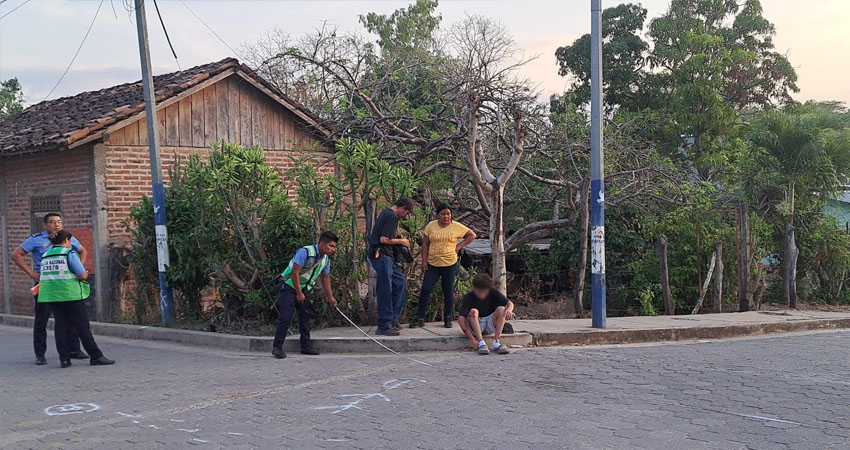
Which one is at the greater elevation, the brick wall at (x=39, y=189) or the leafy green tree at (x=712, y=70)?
the leafy green tree at (x=712, y=70)

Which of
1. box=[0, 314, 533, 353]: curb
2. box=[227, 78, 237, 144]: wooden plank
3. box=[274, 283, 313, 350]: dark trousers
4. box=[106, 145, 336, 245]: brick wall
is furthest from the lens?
box=[227, 78, 237, 144]: wooden plank

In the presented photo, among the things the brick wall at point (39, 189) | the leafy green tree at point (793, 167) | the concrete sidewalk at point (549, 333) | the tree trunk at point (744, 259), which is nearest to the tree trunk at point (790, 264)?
the leafy green tree at point (793, 167)

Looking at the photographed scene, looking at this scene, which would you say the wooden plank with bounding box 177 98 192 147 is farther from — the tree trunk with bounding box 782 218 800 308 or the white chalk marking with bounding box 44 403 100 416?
the tree trunk with bounding box 782 218 800 308

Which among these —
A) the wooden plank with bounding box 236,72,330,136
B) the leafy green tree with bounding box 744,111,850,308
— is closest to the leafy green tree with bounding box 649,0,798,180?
the leafy green tree with bounding box 744,111,850,308

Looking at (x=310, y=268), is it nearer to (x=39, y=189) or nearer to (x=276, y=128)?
(x=276, y=128)

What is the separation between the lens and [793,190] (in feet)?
44.9

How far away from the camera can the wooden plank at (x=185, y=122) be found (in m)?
13.7

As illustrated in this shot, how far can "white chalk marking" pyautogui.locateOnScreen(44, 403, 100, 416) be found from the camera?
21.8 ft

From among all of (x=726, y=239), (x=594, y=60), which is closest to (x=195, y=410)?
(x=594, y=60)

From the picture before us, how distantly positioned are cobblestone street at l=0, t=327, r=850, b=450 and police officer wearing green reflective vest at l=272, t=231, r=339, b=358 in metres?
0.33

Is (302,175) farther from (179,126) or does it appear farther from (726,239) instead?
(726,239)

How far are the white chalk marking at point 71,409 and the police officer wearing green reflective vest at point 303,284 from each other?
2501mm

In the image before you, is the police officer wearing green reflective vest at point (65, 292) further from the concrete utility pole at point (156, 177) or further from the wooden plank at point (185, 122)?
the wooden plank at point (185, 122)

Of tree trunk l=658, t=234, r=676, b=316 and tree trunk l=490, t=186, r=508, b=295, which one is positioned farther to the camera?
tree trunk l=658, t=234, r=676, b=316
